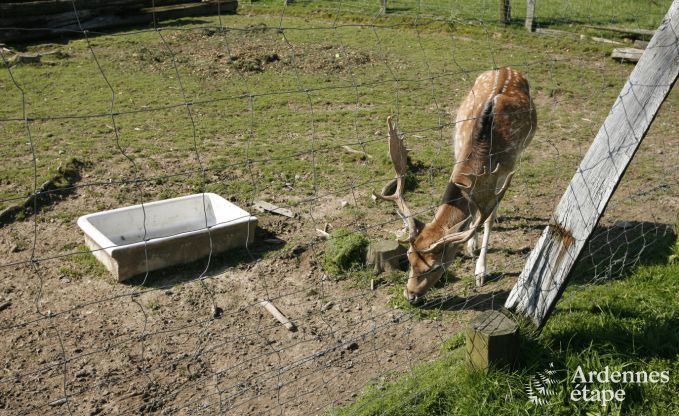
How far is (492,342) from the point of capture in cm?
345

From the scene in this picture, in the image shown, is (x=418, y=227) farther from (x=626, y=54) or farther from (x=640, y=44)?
(x=640, y=44)

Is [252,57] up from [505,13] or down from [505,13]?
down

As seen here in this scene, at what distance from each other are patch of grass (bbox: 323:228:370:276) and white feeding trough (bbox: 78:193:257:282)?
0.63 meters

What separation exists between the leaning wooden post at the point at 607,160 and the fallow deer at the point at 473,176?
0.87 m

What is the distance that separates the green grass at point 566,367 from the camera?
11.4 ft

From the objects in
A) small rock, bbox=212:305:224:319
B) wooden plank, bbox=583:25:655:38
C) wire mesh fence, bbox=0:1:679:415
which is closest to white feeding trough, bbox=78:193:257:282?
wire mesh fence, bbox=0:1:679:415

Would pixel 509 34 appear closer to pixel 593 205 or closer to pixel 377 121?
pixel 377 121

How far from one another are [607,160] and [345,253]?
2268mm

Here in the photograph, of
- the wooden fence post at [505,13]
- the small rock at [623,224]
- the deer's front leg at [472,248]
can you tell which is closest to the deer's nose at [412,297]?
the deer's front leg at [472,248]

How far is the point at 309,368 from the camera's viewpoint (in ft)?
14.0

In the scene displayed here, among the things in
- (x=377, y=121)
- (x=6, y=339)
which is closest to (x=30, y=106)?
(x=377, y=121)

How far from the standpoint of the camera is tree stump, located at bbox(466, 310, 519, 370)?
3453mm

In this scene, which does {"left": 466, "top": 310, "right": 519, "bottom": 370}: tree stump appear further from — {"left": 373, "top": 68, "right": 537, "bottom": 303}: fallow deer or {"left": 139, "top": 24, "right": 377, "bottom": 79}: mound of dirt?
{"left": 139, "top": 24, "right": 377, "bottom": 79}: mound of dirt

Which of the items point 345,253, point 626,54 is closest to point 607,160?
point 345,253
